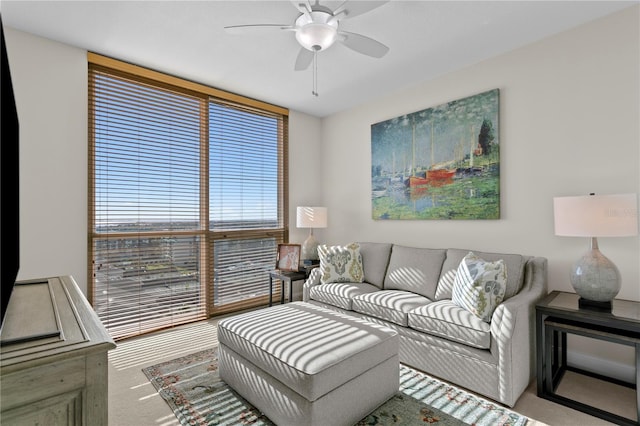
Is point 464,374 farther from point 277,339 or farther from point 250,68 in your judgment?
point 250,68

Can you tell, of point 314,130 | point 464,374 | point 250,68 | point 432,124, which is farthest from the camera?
point 314,130

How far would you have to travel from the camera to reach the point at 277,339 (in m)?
1.88

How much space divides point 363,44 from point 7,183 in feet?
6.87

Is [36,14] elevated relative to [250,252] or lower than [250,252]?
elevated

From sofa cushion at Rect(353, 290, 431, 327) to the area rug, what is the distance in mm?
427

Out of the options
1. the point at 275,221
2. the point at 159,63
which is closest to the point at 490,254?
the point at 275,221

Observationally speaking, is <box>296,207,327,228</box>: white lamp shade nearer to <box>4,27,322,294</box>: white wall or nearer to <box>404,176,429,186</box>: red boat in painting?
<box>404,176,429,186</box>: red boat in painting

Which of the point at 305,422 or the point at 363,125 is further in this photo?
the point at 363,125

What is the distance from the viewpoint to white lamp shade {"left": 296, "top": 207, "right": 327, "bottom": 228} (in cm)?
398

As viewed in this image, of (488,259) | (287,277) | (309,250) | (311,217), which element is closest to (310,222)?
(311,217)

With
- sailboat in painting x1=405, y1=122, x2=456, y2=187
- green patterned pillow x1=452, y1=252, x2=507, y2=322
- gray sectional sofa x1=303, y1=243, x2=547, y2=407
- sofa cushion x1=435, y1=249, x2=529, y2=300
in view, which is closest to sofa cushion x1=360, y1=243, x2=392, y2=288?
gray sectional sofa x1=303, y1=243, x2=547, y2=407

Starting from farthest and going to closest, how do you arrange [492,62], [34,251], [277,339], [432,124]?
[432,124] < [492,62] < [34,251] < [277,339]

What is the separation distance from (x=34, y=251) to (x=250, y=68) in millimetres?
2457

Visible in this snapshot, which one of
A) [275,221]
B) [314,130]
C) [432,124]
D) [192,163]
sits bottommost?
[275,221]
